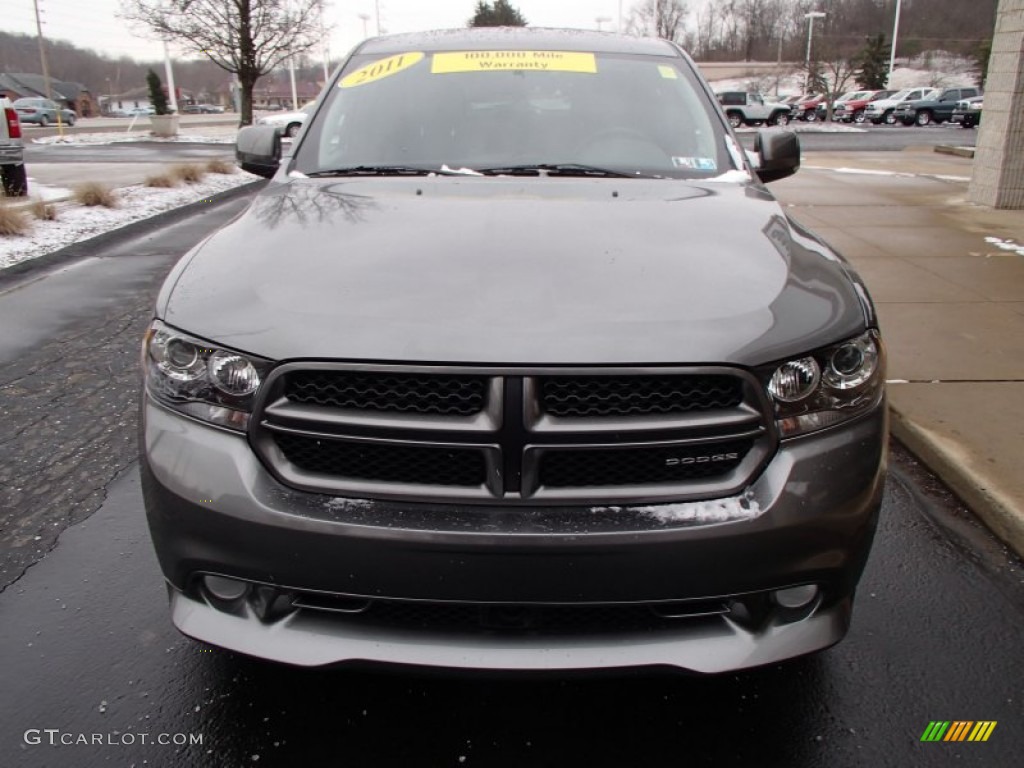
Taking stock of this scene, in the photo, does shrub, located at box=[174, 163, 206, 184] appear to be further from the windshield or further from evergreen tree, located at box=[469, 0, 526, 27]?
evergreen tree, located at box=[469, 0, 526, 27]

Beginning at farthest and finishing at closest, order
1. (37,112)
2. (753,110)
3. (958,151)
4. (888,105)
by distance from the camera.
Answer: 1. (37,112)
2. (753,110)
3. (888,105)
4. (958,151)

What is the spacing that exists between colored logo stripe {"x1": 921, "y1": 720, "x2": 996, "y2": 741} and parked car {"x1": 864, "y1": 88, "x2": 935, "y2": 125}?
4757 centimetres

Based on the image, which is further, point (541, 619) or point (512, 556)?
point (541, 619)

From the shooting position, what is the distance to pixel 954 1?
8575 centimetres

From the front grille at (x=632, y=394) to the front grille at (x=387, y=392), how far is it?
17cm

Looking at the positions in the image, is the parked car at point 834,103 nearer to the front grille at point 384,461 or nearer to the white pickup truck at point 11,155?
the white pickup truck at point 11,155

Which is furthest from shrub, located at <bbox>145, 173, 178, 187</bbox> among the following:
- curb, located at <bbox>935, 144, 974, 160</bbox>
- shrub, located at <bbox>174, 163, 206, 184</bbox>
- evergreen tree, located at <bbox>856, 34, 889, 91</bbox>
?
evergreen tree, located at <bbox>856, 34, 889, 91</bbox>

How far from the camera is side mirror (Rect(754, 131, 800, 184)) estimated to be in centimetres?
355

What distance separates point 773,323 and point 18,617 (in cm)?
248

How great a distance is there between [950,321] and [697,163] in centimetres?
339

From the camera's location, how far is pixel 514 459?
1.77 meters

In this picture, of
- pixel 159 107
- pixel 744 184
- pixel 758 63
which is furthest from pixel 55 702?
pixel 758 63

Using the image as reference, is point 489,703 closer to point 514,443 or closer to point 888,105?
point 514,443

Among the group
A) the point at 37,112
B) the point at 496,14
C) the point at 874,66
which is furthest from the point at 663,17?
the point at 37,112
